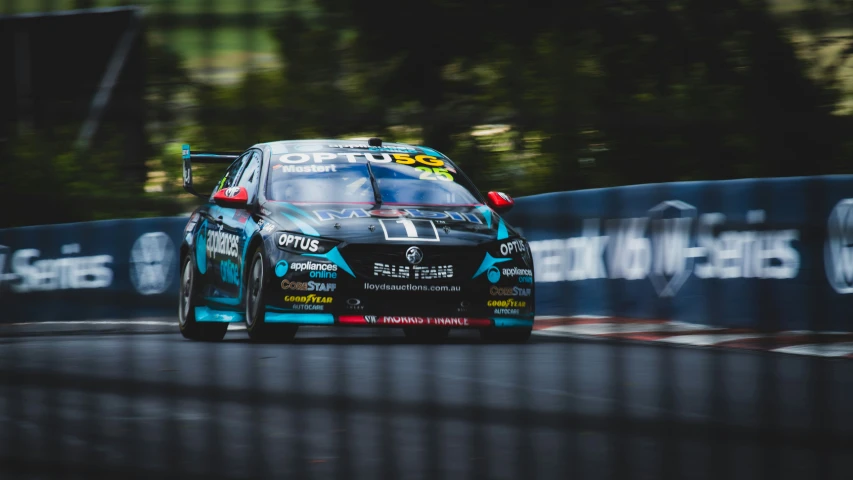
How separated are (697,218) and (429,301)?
21.6 ft

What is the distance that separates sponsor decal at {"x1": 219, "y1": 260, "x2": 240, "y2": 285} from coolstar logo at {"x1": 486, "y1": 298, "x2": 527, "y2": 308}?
179 centimetres

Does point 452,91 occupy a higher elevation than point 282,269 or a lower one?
higher

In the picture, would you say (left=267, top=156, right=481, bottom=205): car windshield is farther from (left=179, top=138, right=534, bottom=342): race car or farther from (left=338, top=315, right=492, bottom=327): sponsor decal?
(left=338, top=315, right=492, bottom=327): sponsor decal

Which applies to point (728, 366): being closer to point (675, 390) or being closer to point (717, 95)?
point (675, 390)

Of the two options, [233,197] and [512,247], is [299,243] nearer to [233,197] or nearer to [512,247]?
[233,197]

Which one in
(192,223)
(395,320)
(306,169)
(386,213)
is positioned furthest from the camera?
(192,223)

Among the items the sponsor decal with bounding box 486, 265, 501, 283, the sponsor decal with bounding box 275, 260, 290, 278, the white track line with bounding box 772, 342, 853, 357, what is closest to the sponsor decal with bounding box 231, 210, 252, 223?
the sponsor decal with bounding box 275, 260, 290, 278

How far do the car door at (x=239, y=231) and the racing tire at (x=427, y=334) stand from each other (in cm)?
127

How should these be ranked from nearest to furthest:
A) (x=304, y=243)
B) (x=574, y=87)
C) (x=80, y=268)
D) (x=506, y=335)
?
(x=574, y=87) → (x=80, y=268) → (x=304, y=243) → (x=506, y=335)

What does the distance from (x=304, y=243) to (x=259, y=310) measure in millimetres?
545

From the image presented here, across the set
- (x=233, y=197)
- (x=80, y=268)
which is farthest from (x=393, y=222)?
(x=80, y=268)

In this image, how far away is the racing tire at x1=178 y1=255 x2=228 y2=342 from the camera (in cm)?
1191

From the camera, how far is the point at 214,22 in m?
4.37

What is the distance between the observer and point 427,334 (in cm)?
1166
